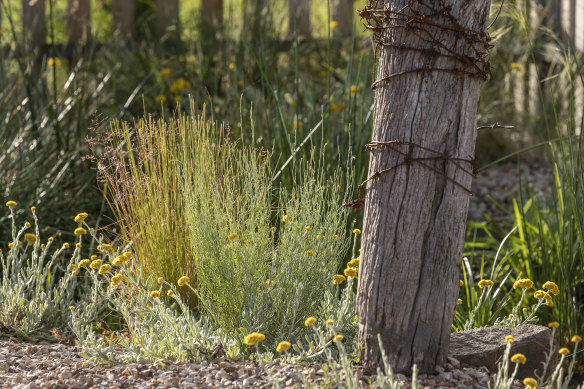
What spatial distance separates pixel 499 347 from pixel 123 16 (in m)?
4.34

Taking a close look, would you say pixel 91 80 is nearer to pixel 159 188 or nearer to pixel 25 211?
pixel 25 211

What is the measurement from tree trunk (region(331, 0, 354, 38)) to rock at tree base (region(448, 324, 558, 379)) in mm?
3486

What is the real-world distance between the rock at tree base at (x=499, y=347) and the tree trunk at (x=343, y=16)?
3.49 m

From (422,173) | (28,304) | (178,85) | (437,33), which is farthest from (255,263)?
(178,85)

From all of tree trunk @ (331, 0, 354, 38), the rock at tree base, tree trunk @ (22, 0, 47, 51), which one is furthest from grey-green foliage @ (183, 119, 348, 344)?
tree trunk @ (22, 0, 47, 51)

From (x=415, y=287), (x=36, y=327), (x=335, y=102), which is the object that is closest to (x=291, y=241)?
(x=415, y=287)

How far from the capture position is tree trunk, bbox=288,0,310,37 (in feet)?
17.1

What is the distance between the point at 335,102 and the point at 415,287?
99.8 inches

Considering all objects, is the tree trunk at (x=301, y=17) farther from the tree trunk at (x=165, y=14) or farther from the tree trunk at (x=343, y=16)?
the tree trunk at (x=165, y=14)

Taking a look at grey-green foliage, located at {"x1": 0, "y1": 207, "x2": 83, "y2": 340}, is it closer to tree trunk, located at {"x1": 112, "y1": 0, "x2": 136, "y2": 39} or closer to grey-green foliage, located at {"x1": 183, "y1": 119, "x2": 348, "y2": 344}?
grey-green foliage, located at {"x1": 183, "y1": 119, "x2": 348, "y2": 344}

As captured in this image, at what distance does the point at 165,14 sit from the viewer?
559 cm

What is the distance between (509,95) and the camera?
5.28 metres

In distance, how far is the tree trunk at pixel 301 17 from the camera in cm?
520

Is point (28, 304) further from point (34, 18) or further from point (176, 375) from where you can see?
point (34, 18)
